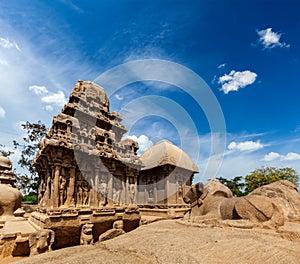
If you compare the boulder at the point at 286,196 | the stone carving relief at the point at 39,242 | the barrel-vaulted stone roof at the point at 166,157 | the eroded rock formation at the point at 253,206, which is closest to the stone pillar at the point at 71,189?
the stone carving relief at the point at 39,242

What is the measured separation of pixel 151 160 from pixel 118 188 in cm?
828

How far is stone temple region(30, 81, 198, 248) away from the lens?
9539 millimetres

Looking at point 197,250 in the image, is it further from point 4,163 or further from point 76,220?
point 4,163

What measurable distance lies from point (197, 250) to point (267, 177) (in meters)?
34.4

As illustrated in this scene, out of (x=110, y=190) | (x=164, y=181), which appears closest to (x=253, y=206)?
(x=110, y=190)

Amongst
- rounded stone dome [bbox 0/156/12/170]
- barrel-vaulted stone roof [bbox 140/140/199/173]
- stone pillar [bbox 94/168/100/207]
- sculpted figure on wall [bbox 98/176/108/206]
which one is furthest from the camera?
barrel-vaulted stone roof [bbox 140/140/199/173]

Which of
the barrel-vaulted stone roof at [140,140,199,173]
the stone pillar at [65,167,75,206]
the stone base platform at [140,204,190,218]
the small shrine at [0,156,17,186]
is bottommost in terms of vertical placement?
the stone base platform at [140,204,190,218]

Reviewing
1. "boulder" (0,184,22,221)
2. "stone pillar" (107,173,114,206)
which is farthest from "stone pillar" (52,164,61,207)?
"boulder" (0,184,22,221)

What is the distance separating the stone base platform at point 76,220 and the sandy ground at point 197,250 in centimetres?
407

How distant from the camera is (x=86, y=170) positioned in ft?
36.7

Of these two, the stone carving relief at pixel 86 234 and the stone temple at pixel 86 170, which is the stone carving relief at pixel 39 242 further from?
the stone carving relief at pixel 86 234

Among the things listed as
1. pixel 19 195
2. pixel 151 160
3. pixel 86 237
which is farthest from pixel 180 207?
pixel 19 195

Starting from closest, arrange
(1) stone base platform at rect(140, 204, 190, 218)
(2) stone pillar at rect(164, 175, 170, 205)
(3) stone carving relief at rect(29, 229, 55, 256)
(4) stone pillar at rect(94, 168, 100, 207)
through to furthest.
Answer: (3) stone carving relief at rect(29, 229, 55, 256), (4) stone pillar at rect(94, 168, 100, 207), (1) stone base platform at rect(140, 204, 190, 218), (2) stone pillar at rect(164, 175, 170, 205)

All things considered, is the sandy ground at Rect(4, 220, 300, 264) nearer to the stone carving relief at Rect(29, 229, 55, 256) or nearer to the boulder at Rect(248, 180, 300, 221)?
the stone carving relief at Rect(29, 229, 55, 256)
